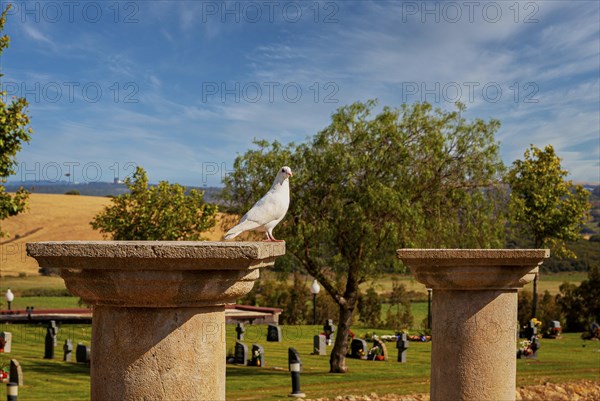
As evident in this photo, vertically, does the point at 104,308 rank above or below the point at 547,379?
above

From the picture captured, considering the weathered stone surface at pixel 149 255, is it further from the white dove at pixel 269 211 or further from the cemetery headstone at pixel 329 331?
the cemetery headstone at pixel 329 331

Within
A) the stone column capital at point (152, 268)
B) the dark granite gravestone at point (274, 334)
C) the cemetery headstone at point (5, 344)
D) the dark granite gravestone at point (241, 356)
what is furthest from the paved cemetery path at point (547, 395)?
the dark granite gravestone at point (274, 334)

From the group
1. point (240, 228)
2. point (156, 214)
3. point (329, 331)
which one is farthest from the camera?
point (156, 214)

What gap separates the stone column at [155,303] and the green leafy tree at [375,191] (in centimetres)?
1396

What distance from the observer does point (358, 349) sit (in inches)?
902

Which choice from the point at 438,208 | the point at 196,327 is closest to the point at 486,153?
the point at 438,208

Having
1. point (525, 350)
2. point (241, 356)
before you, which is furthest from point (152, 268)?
point (525, 350)

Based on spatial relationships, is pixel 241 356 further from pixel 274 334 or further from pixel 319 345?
pixel 274 334

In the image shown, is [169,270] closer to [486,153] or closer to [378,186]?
[378,186]

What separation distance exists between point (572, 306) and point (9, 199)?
28248 millimetres

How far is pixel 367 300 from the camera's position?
37.3 m

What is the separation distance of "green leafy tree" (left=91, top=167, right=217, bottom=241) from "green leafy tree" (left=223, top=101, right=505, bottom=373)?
13.1m

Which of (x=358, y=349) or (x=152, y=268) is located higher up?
(x=152, y=268)

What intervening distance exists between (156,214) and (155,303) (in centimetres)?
2967
